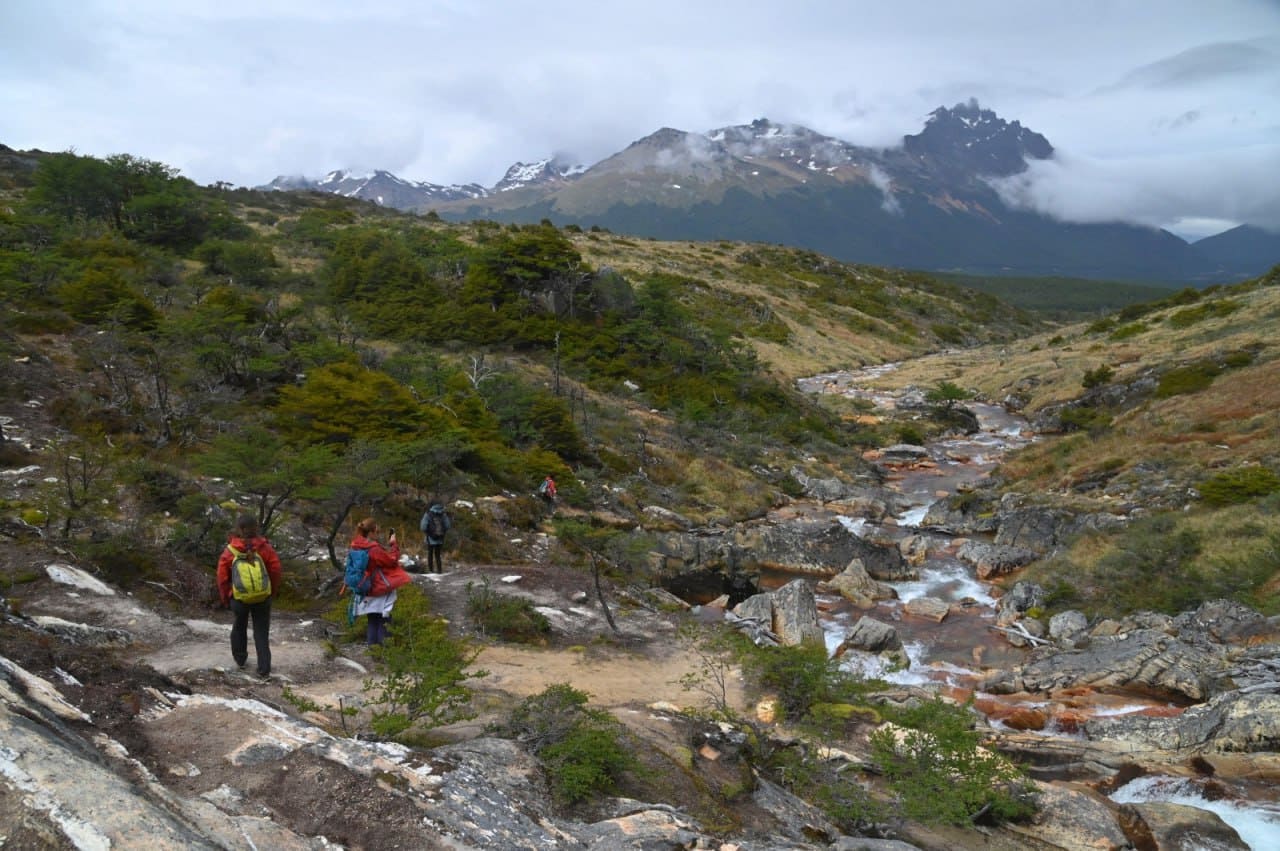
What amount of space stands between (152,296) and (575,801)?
24132 mm

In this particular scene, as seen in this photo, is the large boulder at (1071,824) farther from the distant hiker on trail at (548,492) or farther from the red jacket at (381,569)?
the distant hiker on trail at (548,492)

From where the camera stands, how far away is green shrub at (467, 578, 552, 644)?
435 inches

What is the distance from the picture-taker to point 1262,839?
25.4 ft

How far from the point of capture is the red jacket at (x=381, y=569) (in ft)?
28.2

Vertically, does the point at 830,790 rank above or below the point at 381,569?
below

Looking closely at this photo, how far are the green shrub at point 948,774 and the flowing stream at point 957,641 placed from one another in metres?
1.80

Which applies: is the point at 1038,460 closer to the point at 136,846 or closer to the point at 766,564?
the point at 766,564

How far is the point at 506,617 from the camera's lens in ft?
36.4

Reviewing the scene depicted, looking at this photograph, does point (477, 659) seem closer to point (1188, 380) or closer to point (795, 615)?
point (795, 615)

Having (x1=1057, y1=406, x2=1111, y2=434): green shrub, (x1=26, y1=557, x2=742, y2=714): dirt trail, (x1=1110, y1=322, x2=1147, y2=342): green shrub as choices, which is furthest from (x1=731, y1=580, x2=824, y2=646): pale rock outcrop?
(x1=1110, y1=322, x2=1147, y2=342): green shrub

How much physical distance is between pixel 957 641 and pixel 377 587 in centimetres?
1218

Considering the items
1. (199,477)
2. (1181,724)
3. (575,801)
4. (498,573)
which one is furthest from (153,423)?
(1181,724)

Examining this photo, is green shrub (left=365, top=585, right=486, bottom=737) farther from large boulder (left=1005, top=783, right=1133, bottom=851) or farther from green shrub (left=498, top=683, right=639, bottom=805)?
large boulder (left=1005, top=783, right=1133, bottom=851)

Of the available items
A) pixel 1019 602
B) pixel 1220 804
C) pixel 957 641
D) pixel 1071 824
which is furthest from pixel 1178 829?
pixel 1019 602
